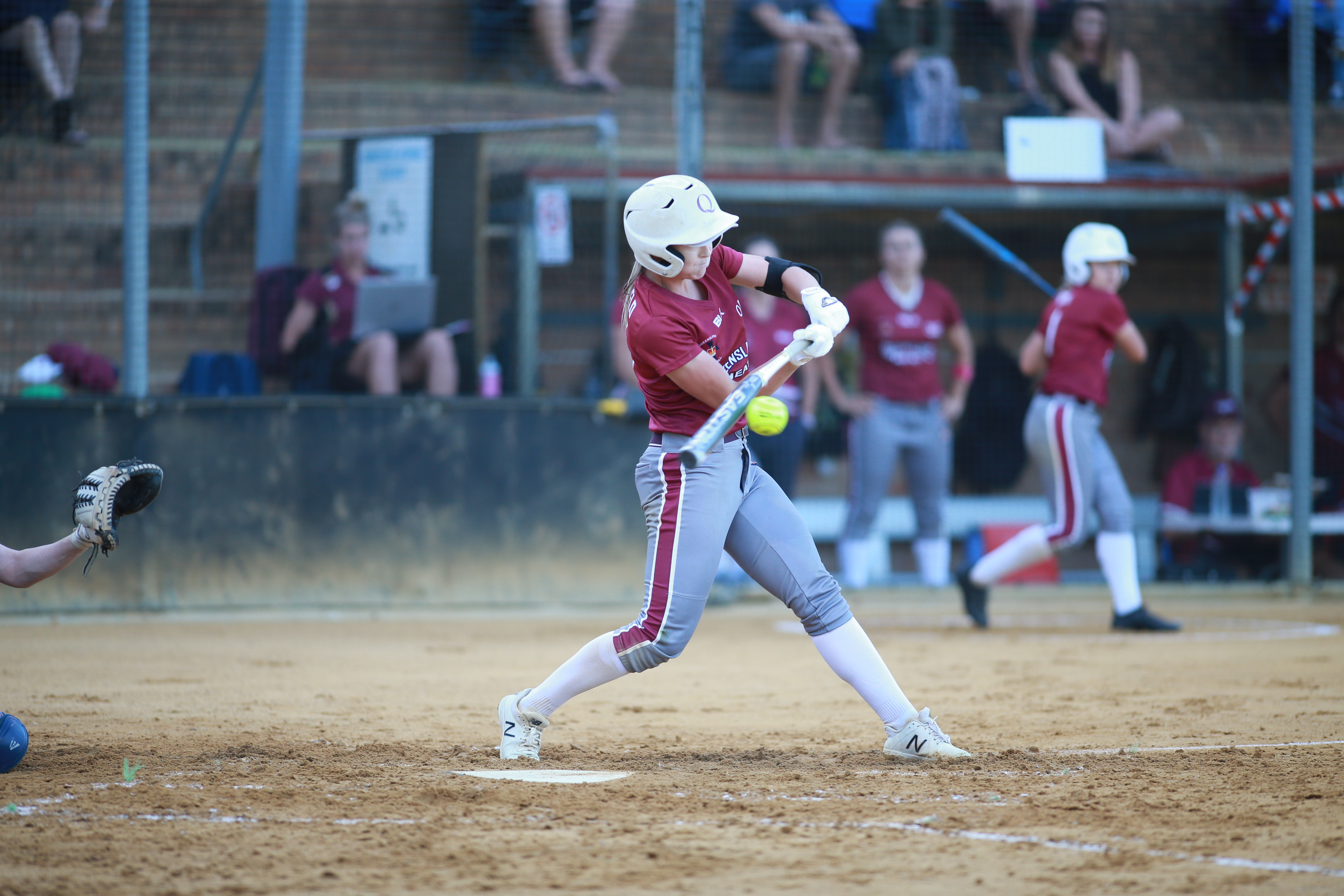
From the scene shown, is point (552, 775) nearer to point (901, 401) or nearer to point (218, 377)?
point (218, 377)

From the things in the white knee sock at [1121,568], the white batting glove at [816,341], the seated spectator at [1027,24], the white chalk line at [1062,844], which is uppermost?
the seated spectator at [1027,24]

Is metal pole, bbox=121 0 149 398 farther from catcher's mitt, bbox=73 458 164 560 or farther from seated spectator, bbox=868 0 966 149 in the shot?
seated spectator, bbox=868 0 966 149

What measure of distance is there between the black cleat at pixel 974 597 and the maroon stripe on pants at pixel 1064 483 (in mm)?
684

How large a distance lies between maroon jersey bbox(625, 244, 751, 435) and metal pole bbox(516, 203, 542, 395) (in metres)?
5.50

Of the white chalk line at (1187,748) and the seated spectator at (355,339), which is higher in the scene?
the seated spectator at (355,339)

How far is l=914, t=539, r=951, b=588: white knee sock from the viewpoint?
408 inches

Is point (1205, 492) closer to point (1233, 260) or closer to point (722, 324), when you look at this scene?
point (1233, 260)

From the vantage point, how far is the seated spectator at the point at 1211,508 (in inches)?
447

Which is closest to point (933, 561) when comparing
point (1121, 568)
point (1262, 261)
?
point (1121, 568)

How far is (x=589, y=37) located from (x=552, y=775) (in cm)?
859

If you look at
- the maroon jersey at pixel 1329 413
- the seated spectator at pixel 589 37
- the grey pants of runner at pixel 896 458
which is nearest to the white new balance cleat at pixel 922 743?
the grey pants of runner at pixel 896 458

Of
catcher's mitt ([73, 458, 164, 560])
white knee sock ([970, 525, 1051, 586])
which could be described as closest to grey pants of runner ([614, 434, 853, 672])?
catcher's mitt ([73, 458, 164, 560])

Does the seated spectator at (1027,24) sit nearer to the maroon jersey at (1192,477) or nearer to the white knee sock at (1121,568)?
the maroon jersey at (1192,477)

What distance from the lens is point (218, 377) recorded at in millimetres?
9438
